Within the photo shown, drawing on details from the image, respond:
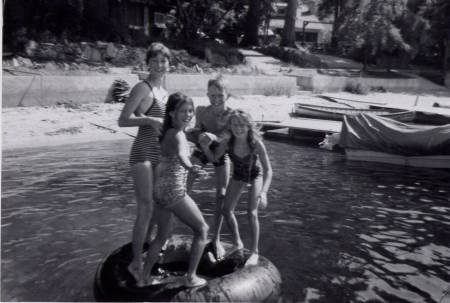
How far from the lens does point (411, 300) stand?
242 inches

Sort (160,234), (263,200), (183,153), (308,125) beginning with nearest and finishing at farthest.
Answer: (183,153) → (160,234) → (263,200) → (308,125)

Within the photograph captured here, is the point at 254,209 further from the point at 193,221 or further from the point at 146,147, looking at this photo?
the point at 146,147

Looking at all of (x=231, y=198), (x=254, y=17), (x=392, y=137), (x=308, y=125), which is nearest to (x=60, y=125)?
(x=308, y=125)

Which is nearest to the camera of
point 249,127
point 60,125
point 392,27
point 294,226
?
point 249,127

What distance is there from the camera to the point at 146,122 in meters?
4.93

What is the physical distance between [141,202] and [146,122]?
2.60 ft

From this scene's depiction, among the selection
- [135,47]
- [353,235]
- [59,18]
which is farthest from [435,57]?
[353,235]

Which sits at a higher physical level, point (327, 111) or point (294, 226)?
point (294, 226)

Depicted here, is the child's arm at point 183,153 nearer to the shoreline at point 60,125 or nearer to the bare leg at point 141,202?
the bare leg at point 141,202

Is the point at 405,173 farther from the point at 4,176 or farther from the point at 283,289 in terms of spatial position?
the point at 4,176

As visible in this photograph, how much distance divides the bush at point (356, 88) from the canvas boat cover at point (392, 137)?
13.6m

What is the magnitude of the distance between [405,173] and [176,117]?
10.3 m

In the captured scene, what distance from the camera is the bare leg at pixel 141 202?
494cm

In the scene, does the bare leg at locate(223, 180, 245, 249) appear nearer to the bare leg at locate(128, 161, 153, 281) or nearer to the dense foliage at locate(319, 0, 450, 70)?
the bare leg at locate(128, 161, 153, 281)
